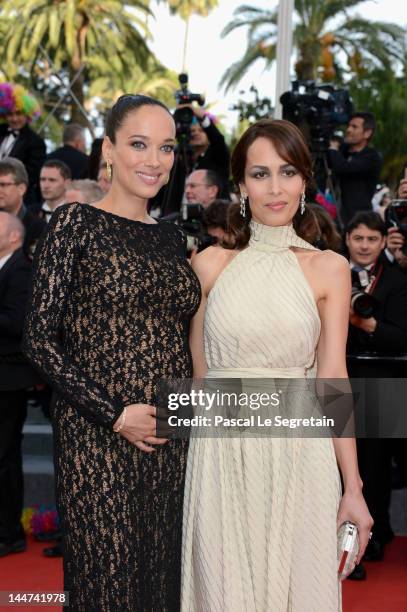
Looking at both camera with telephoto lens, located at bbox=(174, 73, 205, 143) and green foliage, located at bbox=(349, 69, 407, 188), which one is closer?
camera with telephoto lens, located at bbox=(174, 73, 205, 143)

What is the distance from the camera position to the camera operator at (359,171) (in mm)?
6863

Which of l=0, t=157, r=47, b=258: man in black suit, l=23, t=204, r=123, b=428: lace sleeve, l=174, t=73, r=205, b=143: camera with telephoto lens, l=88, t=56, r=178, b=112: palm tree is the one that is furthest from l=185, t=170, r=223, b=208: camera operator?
l=88, t=56, r=178, b=112: palm tree

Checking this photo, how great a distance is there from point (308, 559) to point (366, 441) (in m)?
2.65

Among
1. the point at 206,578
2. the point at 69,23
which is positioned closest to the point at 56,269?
the point at 206,578

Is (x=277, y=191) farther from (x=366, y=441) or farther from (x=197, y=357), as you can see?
(x=366, y=441)

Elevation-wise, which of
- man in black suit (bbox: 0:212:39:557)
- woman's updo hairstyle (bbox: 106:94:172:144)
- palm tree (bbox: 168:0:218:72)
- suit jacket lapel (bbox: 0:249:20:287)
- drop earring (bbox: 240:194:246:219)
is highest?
palm tree (bbox: 168:0:218:72)

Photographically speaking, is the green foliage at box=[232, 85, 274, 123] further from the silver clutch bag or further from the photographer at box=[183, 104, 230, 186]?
the silver clutch bag

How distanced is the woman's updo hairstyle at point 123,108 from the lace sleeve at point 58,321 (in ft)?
0.99

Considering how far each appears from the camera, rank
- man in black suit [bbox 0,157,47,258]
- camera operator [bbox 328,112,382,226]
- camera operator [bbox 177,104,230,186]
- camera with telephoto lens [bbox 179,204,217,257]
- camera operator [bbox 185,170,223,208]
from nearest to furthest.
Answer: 1. camera with telephoto lens [bbox 179,204,217,257]
2. camera operator [bbox 185,170,223,208]
3. man in black suit [bbox 0,157,47,258]
4. camera operator [bbox 177,104,230,186]
5. camera operator [bbox 328,112,382,226]

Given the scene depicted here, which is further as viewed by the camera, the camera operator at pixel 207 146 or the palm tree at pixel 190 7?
the palm tree at pixel 190 7

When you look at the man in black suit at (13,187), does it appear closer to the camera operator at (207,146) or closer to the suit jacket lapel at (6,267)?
the suit jacket lapel at (6,267)

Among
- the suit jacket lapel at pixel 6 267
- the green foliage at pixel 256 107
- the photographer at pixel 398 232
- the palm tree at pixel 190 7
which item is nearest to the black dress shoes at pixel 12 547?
the suit jacket lapel at pixel 6 267

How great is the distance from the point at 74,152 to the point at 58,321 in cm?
590

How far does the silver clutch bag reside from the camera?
2.54 metres
